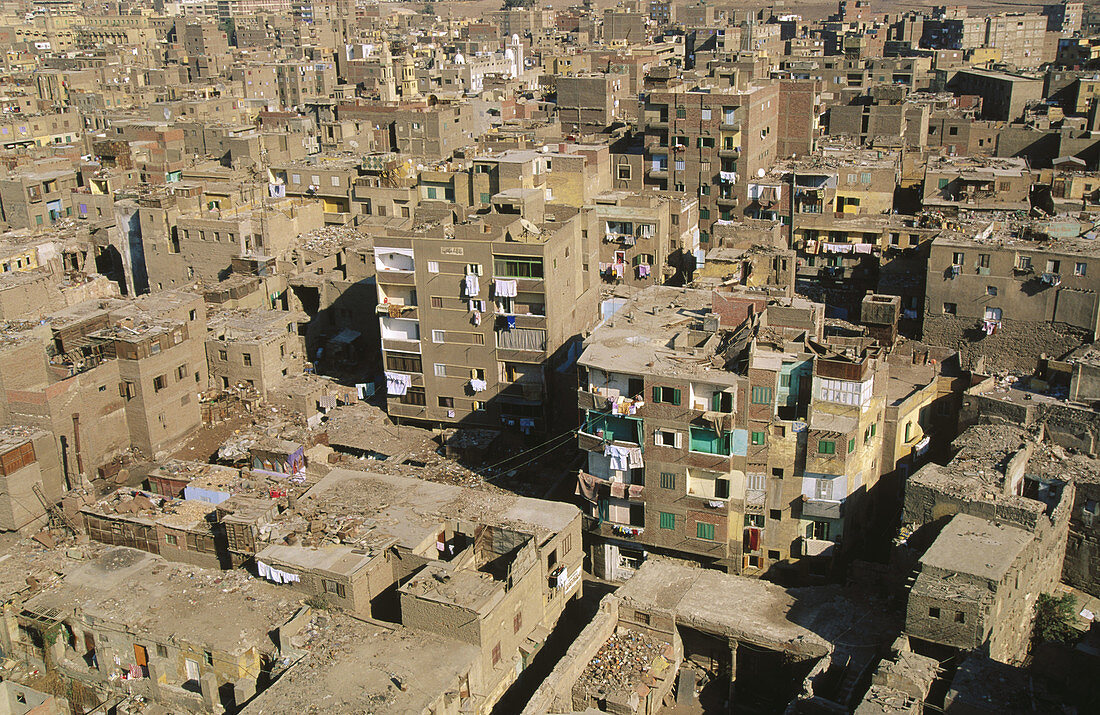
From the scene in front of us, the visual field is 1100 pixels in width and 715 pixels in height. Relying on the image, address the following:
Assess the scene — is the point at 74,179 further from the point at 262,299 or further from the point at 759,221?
the point at 759,221

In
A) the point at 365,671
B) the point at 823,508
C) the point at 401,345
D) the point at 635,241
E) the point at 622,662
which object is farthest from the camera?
the point at 635,241

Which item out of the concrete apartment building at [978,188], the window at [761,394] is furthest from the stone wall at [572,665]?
the concrete apartment building at [978,188]

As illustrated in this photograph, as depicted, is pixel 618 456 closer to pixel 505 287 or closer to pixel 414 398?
pixel 505 287

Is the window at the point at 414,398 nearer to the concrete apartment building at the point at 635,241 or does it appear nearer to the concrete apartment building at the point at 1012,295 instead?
the concrete apartment building at the point at 635,241

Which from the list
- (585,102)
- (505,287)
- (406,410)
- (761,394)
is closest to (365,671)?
(761,394)

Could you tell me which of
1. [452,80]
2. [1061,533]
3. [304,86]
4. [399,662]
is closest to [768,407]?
[1061,533]

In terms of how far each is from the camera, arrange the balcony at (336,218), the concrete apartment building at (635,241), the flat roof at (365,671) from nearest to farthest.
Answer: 1. the flat roof at (365,671)
2. the concrete apartment building at (635,241)
3. the balcony at (336,218)

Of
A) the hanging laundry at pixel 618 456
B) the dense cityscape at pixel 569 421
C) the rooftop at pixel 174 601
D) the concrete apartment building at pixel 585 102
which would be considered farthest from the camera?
the concrete apartment building at pixel 585 102
